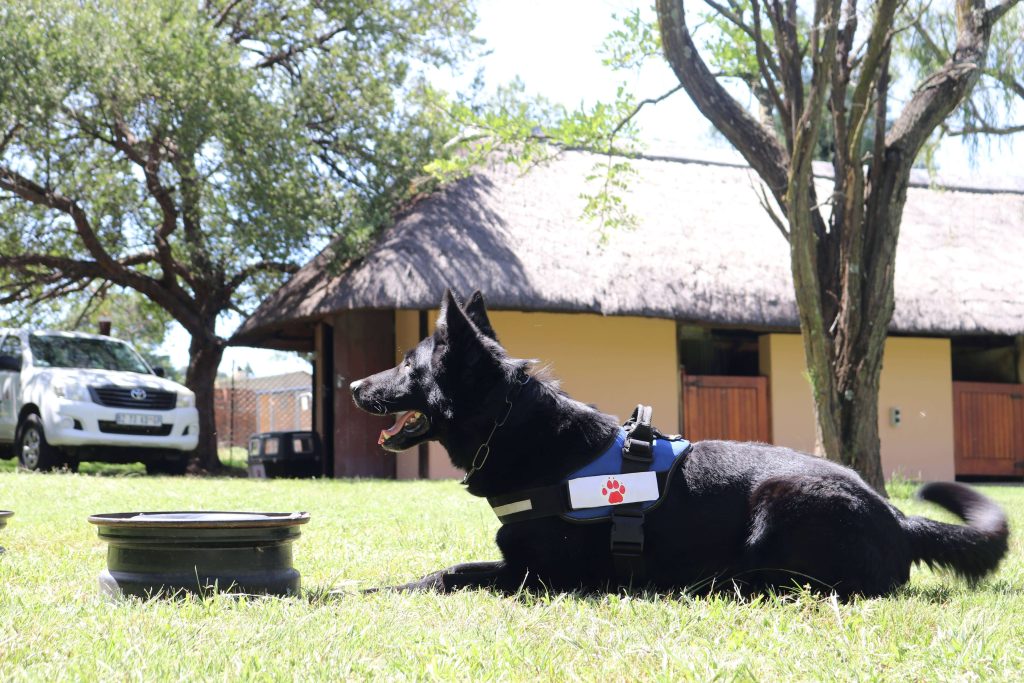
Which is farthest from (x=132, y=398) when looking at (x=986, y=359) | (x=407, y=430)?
(x=986, y=359)

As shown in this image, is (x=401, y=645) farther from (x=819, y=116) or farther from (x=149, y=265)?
(x=149, y=265)

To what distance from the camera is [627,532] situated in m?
3.55

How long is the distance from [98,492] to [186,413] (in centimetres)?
489

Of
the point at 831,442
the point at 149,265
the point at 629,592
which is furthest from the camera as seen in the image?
the point at 149,265

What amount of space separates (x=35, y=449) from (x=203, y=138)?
460 cm

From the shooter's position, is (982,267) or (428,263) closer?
(428,263)

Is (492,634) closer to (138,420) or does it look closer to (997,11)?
(997,11)

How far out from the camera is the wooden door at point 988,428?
52.1 ft

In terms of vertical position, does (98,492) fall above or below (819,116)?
below

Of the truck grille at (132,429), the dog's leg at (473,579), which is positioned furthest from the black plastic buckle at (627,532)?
the truck grille at (132,429)

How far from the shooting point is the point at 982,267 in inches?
631

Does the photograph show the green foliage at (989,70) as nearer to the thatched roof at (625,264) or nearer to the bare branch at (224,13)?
the thatched roof at (625,264)

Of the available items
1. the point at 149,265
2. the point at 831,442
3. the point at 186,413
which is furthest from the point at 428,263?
the point at 149,265

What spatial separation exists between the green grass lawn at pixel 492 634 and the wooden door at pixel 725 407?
416 inches
